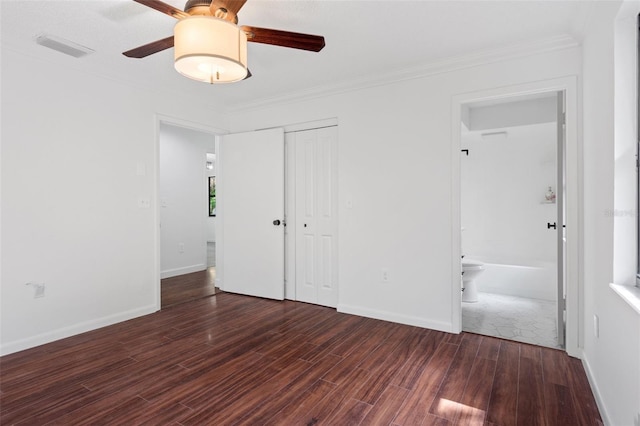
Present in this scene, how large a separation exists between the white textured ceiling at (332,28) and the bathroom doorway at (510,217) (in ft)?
3.72

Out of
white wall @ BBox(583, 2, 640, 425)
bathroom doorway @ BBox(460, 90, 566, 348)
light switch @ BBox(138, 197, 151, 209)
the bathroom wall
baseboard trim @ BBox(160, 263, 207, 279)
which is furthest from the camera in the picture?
baseboard trim @ BBox(160, 263, 207, 279)

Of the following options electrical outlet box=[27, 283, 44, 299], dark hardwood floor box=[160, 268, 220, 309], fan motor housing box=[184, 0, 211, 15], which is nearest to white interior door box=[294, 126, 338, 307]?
dark hardwood floor box=[160, 268, 220, 309]

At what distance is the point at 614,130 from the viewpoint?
174 centimetres

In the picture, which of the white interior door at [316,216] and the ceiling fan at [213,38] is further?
the white interior door at [316,216]

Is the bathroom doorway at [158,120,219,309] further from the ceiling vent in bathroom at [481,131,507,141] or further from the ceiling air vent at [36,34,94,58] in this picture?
the ceiling vent in bathroom at [481,131,507,141]

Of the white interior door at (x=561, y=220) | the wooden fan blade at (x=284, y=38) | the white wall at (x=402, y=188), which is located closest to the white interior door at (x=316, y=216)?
the white wall at (x=402, y=188)

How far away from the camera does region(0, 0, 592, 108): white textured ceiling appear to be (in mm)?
2271

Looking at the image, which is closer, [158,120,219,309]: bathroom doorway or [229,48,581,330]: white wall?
[229,48,581,330]: white wall

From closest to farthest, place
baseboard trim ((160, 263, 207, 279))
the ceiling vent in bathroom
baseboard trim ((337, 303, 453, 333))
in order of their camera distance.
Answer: baseboard trim ((337, 303, 453, 333)), the ceiling vent in bathroom, baseboard trim ((160, 263, 207, 279))

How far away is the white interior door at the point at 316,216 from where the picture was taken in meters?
3.98

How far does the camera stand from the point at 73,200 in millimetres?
3139

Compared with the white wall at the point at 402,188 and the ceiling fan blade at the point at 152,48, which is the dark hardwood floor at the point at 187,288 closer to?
the white wall at the point at 402,188

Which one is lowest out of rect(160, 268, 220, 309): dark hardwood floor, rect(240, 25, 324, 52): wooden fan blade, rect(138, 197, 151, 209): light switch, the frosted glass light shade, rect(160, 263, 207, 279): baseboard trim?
rect(160, 268, 220, 309): dark hardwood floor

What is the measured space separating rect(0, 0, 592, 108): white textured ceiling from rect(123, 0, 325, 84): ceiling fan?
0.37m
